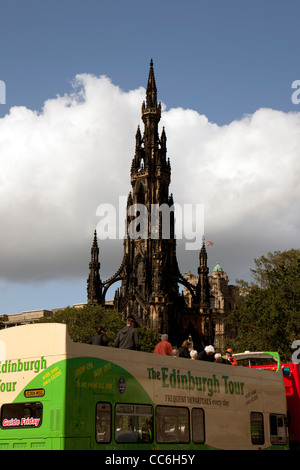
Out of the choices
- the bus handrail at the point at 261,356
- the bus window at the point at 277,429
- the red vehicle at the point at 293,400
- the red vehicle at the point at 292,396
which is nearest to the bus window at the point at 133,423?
the bus window at the point at 277,429

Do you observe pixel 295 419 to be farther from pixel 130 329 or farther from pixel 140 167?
pixel 140 167

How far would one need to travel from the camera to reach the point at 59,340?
41.2 feet

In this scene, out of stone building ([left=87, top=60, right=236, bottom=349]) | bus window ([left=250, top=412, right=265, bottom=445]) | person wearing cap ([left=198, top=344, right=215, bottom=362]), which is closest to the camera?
person wearing cap ([left=198, top=344, right=215, bottom=362])

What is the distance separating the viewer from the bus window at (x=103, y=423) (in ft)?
41.2

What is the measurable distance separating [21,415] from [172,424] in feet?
11.8

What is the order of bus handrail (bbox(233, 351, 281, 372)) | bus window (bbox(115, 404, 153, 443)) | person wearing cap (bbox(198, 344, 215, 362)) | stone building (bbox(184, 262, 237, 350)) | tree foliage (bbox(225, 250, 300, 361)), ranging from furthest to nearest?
stone building (bbox(184, 262, 237, 350)), tree foliage (bbox(225, 250, 300, 361)), bus handrail (bbox(233, 351, 281, 372)), person wearing cap (bbox(198, 344, 215, 362)), bus window (bbox(115, 404, 153, 443))

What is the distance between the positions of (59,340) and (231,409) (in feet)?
19.2

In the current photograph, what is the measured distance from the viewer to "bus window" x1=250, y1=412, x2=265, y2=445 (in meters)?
17.0

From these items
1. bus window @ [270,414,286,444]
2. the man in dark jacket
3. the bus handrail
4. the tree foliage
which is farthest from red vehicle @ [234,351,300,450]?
the tree foliage

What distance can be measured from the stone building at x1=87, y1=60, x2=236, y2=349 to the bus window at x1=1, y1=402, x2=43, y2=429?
8189 centimetres

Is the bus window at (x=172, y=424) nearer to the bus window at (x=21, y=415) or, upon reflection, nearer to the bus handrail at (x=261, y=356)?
the bus window at (x=21, y=415)

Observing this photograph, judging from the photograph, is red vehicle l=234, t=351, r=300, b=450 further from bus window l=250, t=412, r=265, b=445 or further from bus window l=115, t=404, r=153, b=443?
bus window l=115, t=404, r=153, b=443

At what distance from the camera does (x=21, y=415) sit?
1286 centimetres
